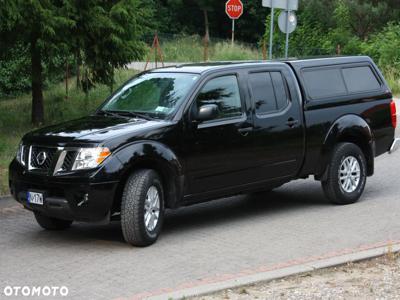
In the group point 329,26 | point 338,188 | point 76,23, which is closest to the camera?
point 338,188

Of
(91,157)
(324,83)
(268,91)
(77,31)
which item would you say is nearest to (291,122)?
(268,91)

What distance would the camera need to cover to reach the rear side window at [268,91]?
898cm

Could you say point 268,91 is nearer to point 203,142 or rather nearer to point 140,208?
point 203,142

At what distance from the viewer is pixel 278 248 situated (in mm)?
7637

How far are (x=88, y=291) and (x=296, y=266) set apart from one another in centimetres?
181

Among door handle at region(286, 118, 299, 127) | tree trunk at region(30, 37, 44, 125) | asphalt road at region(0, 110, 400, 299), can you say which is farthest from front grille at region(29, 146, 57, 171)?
tree trunk at region(30, 37, 44, 125)

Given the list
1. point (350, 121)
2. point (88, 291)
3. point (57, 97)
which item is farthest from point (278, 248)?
point (57, 97)

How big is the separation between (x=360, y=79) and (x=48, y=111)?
33.3 feet

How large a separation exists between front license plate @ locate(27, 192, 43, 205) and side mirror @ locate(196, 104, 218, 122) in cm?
182

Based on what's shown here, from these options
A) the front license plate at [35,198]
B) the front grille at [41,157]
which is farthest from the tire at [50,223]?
the front grille at [41,157]

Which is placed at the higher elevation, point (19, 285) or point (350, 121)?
point (350, 121)

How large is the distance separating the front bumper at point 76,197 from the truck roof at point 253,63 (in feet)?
6.28

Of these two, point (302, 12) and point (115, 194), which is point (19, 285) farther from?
point (302, 12)

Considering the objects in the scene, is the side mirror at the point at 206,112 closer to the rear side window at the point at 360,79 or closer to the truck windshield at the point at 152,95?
the truck windshield at the point at 152,95
